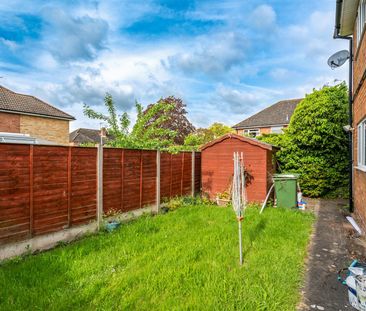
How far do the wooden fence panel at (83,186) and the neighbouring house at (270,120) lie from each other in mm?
22716

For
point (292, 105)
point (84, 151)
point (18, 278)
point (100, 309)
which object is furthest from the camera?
point (292, 105)

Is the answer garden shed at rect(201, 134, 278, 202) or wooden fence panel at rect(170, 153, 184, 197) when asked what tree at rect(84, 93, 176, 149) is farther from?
garden shed at rect(201, 134, 278, 202)

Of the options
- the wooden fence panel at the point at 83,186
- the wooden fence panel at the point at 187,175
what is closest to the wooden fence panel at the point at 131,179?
the wooden fence panel at the point at 83,186

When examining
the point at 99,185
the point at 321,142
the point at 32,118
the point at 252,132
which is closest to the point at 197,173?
the point at 99,185

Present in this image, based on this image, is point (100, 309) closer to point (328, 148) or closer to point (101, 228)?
point (101, 228)

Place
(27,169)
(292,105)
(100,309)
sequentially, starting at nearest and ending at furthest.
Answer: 1. (100,309)
2. (27,169)
3. (292,105)

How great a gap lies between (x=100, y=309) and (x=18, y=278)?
66.6 inches

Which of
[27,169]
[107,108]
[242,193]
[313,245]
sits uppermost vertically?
[107,108]

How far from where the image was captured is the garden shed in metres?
9.05

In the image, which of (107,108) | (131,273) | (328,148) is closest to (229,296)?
(131,273)

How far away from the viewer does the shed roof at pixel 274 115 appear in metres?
26.1

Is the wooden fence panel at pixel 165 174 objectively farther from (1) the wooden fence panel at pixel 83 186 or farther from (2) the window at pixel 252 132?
(2) the window at pixel 252 132

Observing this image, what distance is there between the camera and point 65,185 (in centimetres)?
520

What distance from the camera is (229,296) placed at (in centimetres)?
313
